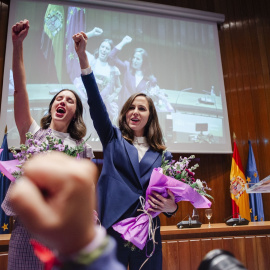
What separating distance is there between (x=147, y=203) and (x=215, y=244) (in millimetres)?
1956

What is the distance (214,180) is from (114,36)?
2619 mm

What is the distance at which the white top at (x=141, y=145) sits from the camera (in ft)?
5.23

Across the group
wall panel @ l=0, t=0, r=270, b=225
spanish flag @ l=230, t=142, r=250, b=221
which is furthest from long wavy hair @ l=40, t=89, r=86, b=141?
spanish flag @ l=230, t=142, r=250, b=221

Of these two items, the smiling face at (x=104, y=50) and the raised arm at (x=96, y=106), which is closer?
the raised arm at (x=96, y=106)

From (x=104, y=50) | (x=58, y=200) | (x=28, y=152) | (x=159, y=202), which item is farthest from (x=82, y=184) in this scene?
(x=104, y=50)

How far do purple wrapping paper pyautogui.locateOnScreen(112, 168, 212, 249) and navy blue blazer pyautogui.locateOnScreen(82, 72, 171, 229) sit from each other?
52 millimetres

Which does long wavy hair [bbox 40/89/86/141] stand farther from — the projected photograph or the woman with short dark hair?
the projected photograph

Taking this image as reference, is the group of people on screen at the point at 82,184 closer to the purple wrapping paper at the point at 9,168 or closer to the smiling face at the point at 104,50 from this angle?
the purple wrapping paper at the point at 9,168

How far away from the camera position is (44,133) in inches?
57.7

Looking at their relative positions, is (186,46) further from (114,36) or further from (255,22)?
(255,22)

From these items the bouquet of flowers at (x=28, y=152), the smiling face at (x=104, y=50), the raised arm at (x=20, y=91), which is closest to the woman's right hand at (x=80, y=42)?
the raised arm at (x=20, y=91)

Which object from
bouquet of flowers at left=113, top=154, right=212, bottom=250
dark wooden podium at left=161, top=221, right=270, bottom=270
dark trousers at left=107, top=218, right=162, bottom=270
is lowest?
dark wooden podium at left=161, top=221, right=270, bottom=270

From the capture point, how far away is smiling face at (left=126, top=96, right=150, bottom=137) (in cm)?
168

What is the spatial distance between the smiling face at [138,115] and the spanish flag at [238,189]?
9.29ft
